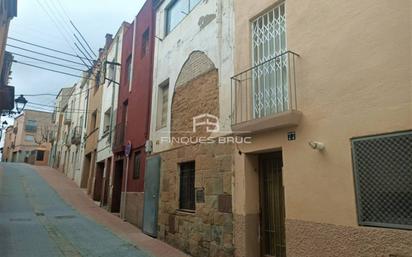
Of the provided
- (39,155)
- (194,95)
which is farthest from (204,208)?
(39,155)

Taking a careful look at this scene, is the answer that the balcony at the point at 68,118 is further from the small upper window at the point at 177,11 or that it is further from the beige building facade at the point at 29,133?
the small upper window at the point at 177,11

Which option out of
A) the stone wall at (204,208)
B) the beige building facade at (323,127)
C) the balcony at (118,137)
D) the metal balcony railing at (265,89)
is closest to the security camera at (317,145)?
the beige building facade at (323,127)

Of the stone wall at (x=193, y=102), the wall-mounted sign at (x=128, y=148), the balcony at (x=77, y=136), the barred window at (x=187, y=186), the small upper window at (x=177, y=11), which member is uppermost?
the small upper window at (x=177, y=11)

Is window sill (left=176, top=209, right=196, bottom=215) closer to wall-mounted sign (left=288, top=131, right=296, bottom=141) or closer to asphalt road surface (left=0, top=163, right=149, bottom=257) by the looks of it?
asphalt road surface (left=0, top=163, right=149, bottom=257)

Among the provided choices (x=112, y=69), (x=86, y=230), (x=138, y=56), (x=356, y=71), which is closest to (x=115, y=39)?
(x=112, y=69)

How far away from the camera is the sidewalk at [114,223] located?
761cm

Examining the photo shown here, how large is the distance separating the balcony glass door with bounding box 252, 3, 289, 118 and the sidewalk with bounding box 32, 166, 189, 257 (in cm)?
394

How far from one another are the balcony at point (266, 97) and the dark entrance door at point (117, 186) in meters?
8.63

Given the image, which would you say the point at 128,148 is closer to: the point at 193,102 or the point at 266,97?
the point at 193,102

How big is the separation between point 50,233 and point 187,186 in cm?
401

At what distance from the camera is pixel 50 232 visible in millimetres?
8773

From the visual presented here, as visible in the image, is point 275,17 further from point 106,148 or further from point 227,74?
point 106,148

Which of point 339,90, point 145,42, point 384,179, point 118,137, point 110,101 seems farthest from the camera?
point 110,101

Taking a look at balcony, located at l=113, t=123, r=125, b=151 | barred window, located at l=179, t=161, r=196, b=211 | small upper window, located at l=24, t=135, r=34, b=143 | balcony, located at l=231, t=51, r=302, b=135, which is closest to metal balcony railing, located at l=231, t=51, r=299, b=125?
balcony, located at l=231, t=51, r=302, b=135
